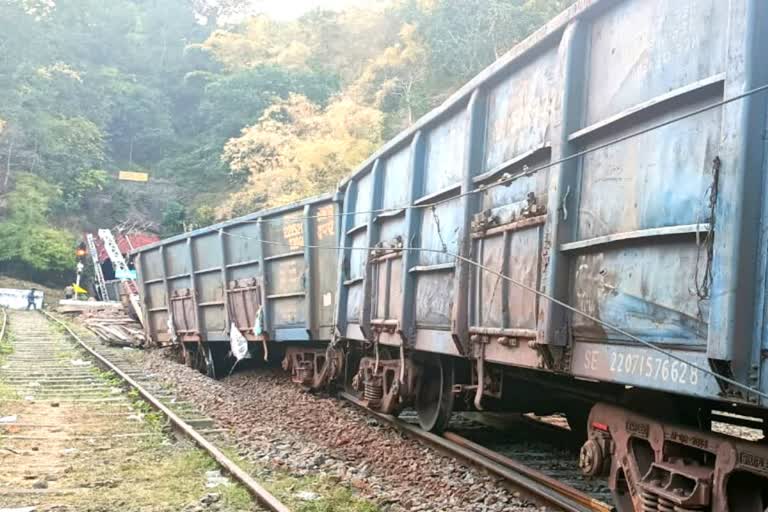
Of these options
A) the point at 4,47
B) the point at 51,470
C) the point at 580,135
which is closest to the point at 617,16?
the point at 580,135

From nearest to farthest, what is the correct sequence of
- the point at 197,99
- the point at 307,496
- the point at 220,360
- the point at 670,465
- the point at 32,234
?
the point at 670,465 < the point at 307,496 < the point at 220,360 < the point at 32,234 < the point at 197,99

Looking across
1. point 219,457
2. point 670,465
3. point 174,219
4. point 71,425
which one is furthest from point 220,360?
point 174,219

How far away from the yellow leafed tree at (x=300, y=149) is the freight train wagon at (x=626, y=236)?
21.8 meters

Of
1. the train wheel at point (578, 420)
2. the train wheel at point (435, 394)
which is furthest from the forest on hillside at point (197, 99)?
the train wheel at point (578, 420)

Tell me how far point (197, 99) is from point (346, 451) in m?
62.4

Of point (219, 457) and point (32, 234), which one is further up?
point (32, 234)

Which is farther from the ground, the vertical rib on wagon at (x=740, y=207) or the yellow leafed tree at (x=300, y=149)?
the yellow leafed tree at (x=300, y=149)

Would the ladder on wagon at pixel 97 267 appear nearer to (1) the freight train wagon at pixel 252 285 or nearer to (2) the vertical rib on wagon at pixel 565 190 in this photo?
(1) the freight train wagon at pixel 252 285

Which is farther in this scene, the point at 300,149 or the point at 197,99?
the point at 197,99

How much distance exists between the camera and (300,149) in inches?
1139

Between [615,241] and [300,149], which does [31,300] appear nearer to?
[300,149]

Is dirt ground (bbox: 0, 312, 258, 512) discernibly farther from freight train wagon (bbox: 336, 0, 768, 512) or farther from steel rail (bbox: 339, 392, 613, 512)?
freight train wagon (bbox: 336, 0, 768, 512)

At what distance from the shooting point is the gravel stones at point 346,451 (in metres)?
5.27

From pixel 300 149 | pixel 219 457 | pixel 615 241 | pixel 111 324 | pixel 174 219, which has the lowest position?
pixel 111 324
